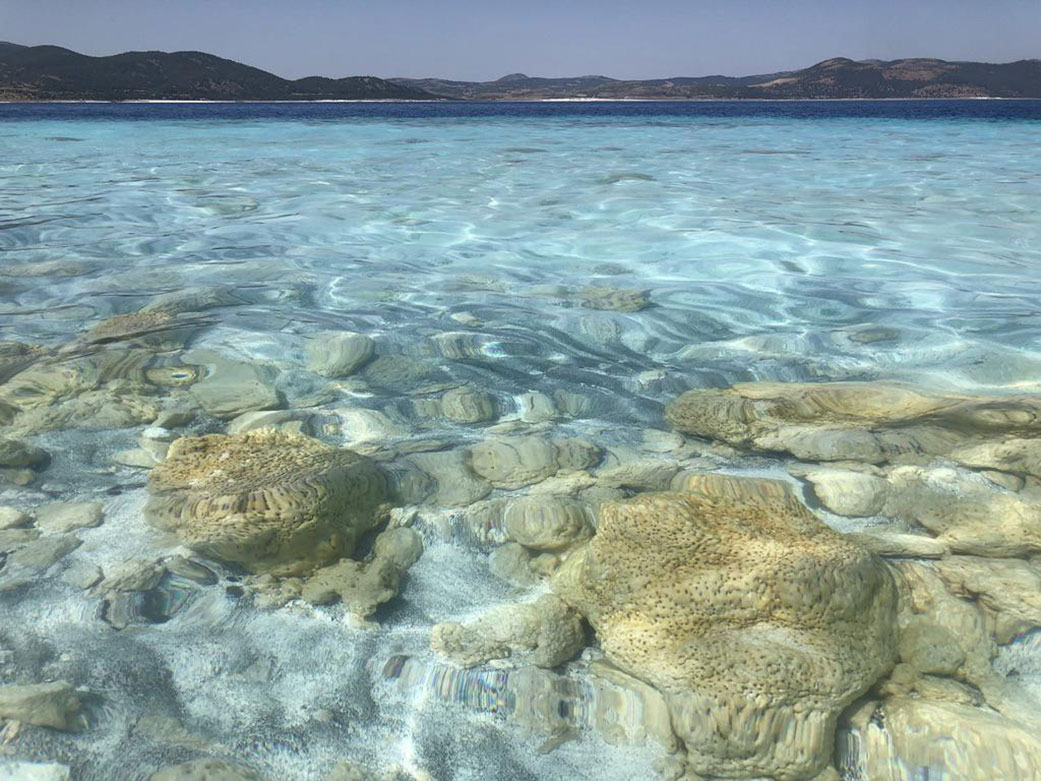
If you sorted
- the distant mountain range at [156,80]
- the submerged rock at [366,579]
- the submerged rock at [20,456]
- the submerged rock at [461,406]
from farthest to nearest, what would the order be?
the distant mountain range at [156,80] → the submerged rock at [461,406] → the submerged rock at [20,456] → the submerged rock at [366,579]

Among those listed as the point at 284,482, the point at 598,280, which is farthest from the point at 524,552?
the point at 598,280

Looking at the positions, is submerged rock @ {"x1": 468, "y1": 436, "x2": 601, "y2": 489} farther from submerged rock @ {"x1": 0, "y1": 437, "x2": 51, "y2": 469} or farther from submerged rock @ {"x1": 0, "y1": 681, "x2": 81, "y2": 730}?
submerged rock @ {"x1": 0, "y1": 437, "x2": 51, "y2": 469}

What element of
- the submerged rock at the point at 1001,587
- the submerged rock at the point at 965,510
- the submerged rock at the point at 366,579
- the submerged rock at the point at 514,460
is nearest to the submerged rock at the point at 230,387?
the submerged rock at the point at 514,460

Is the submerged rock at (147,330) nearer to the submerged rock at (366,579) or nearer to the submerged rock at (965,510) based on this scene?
the submerged rock at (366,579)

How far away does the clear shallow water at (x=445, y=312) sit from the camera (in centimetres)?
186

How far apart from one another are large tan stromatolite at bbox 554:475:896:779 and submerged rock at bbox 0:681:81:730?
127 centimetres

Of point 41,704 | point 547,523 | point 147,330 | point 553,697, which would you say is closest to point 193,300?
point 147,330

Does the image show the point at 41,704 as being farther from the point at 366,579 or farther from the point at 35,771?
the point at 366,579

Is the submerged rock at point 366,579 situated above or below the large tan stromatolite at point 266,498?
below

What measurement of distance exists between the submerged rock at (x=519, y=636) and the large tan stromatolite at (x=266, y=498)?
1.73 feet

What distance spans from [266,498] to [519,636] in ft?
3.14

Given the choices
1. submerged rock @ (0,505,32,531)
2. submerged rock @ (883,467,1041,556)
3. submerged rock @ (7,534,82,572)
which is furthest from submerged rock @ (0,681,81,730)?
submerged rock @ (883,467,1041,556)

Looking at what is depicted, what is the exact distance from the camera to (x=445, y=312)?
193 inches

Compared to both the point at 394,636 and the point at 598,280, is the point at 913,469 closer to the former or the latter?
the point at 394,636
